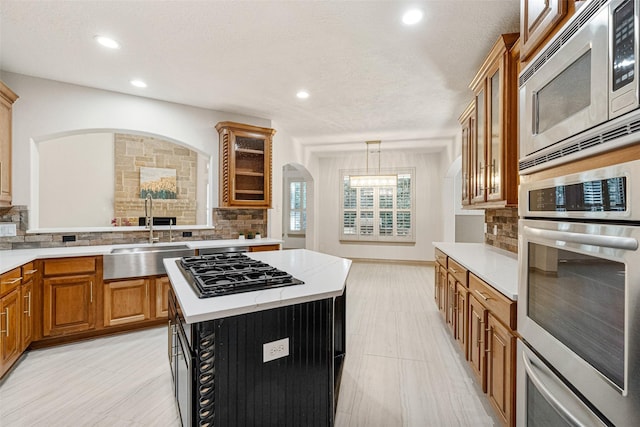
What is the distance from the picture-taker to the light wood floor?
6.30 ft

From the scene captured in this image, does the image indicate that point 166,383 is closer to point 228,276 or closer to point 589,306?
point 228,276

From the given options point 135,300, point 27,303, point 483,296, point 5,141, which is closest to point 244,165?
point 135,300

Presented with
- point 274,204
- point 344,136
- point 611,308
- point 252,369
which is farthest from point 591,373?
point 344,136

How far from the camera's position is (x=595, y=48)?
2.65 ft

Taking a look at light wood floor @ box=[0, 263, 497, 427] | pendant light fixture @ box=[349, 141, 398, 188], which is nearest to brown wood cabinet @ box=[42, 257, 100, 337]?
light wood floor @ box=[0, 263, 497, 427]

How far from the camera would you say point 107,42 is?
2529 millimetres

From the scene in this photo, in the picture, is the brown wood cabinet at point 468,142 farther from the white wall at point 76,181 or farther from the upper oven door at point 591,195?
the white wall at point 76,181

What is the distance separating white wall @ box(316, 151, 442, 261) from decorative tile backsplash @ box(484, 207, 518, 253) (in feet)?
11.4

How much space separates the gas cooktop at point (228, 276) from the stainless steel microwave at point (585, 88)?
1280 millimetres

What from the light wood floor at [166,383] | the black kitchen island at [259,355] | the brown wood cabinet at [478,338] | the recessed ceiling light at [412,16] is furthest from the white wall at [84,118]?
the brown wood cabinet at [478,338]

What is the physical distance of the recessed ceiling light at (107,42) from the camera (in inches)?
97.3

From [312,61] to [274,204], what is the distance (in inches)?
98.5

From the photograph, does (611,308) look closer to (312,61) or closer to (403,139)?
(312,61)

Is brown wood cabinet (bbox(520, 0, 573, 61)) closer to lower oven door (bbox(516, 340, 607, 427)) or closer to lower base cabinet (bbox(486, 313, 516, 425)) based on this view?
lower oven door (bbox(516, 340, 607, 427))
